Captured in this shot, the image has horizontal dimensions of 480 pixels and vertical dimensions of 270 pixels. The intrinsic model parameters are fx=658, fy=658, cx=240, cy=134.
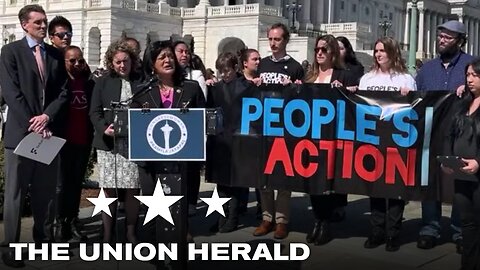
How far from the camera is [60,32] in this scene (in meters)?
7.66

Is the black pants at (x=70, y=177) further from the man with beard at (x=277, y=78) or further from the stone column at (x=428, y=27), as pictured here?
the stone column at (x=428, y=27)

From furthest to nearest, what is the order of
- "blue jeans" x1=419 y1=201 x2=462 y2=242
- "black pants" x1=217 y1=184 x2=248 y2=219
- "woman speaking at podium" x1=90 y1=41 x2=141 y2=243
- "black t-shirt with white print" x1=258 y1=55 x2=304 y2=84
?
"black pants" x1=217 y1=184 x2=248 y2=219 < "black t-shirt with white print" x1=258 y1=55 x2=304 y2=84 < "blue jeans" x1=419 y1=201 x2=462 y2=242 < "woman speaking at podium" x1=90 y1=41 x2=141 y2=243

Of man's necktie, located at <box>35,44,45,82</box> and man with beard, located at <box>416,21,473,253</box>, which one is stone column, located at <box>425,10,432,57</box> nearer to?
man with beard, located at <box>416,21,473,253</box>

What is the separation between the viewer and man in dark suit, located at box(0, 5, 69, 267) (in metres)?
6.54

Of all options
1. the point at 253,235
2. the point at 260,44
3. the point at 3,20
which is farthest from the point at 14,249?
the point at 3,20

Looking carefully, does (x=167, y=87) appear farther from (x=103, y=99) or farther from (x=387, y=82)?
(x=387, y=82)

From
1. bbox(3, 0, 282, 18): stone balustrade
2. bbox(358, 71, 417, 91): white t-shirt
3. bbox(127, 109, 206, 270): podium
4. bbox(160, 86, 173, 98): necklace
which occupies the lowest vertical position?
bbox(127, 109, 206, 270): podium

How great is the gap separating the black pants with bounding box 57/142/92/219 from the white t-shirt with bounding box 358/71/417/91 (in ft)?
11.2

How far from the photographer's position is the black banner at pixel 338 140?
7500 mm

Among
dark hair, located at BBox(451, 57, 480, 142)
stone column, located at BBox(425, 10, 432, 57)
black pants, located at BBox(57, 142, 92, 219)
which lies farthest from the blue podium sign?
stone column, located at BBox(425, 10, 432, 57)

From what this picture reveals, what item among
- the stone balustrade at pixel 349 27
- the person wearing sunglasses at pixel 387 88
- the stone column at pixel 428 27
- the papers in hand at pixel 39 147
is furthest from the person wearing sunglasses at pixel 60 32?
the stone column at pixel 428 27

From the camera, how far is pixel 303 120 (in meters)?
7.86

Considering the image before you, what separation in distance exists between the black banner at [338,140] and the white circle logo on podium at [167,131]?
246 cm

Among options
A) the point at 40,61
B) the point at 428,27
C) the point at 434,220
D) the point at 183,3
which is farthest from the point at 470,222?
the point at 428,27
